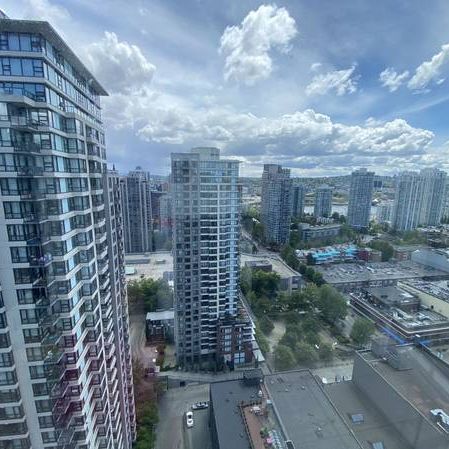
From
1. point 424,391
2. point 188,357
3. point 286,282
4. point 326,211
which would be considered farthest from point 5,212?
point 326,211

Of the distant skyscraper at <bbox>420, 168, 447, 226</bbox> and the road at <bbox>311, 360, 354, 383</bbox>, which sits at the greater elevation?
the distant skyscraper at <bbox>420, 168, 447, 226</bbox>

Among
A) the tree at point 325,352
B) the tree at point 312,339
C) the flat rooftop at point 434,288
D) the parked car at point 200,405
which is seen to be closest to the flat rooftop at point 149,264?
the parked car at point 200,405

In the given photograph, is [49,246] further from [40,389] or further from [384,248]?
[384,248]

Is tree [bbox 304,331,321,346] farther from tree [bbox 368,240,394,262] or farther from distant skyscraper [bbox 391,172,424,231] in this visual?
distant skyscraper [bbox 391,172,424,231]

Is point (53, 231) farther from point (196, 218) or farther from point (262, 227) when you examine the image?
point (262, 227)

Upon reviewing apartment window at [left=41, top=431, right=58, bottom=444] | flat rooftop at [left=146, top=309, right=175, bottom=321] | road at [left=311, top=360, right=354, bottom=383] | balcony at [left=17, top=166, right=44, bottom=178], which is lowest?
road at [left=311, top=360, right=354, bottom=383]

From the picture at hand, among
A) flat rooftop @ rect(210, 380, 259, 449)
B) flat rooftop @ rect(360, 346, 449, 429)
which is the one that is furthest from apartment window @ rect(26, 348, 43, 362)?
flat rooftop @ rect(360, 346, 449, 429)

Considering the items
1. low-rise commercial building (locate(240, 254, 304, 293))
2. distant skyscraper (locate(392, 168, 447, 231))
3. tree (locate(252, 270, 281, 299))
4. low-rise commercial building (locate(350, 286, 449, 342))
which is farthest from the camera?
low-rise commercial building (locate(240, 254, 304, 293))

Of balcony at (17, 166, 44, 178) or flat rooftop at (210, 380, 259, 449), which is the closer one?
balcony at (17, 166, 44, 178)
